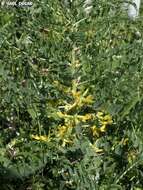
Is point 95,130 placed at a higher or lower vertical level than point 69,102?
lower

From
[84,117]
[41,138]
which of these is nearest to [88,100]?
[84,117]

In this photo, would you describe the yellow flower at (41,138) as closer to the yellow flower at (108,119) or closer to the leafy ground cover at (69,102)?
the leafy ground cover at (69,102)

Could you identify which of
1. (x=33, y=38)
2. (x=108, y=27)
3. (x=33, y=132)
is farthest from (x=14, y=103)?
(x=108, y=27)

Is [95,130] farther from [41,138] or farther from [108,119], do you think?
[41,138]

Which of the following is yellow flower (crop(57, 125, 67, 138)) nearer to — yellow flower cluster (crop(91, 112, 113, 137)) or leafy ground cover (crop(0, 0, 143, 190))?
leafy ground cover (crop(0, 0, 143, 190))

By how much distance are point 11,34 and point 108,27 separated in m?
0.37

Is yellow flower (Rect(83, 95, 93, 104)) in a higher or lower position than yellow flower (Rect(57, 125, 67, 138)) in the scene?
higher

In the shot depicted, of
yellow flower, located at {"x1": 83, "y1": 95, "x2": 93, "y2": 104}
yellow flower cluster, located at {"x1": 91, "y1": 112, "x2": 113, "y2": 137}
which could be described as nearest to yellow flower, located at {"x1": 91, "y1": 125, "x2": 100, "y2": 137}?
yellow flower cluster, located at {"x1": 91, "y1": 112, "x2": 113, "y2": 137}

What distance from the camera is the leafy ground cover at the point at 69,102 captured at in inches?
88.4

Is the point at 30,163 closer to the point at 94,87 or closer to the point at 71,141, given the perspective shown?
the point at 71,141

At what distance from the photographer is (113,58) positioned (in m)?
2.52

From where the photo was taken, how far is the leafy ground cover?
2246 millimetres

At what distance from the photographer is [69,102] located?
229 centimetres

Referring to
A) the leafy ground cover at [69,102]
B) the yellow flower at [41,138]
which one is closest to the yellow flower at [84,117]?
the leafy ground cover at [69,102]
